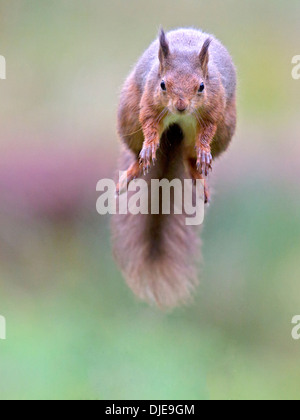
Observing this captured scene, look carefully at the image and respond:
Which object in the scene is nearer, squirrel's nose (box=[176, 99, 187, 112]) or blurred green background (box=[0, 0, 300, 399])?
squirrel's nose (box=[176, 99, 187, 112])

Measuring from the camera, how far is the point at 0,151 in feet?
27.1

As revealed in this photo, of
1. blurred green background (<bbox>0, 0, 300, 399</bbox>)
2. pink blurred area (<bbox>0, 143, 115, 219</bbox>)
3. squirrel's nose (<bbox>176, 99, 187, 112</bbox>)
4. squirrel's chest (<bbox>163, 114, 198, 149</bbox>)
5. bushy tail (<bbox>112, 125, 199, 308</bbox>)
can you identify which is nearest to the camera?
squirrel's nose (<bbox>176, 99, 187, 112</bbox>)

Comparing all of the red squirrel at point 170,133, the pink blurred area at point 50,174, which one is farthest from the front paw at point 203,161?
the pink blurred area at point 50,174

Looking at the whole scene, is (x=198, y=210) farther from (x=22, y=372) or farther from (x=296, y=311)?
(x=296, y=311)

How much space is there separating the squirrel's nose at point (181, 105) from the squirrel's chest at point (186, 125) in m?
0.16

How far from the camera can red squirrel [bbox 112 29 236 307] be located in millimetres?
3271

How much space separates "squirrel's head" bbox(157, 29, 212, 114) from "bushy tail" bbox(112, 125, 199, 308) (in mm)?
1161

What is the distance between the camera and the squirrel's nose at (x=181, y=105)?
3230 millimetres

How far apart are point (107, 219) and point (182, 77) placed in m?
4.29

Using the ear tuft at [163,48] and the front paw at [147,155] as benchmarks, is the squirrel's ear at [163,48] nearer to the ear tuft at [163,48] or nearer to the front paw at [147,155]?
the ear tuft at [163,48]

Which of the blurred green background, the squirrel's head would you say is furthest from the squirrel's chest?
the blurred green background

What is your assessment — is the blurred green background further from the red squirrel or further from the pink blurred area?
the red squirrel

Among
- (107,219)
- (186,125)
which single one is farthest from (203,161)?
(107,219)

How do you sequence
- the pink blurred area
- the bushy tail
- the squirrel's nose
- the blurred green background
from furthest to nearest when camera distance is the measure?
the pink blurred area → the blurred green background → the bushy tail → the squirrel's nose
